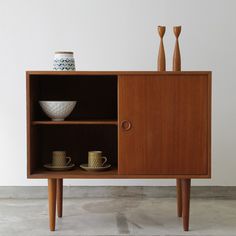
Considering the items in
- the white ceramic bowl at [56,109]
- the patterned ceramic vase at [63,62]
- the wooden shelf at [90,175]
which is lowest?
the wooden shelf at [90,175]

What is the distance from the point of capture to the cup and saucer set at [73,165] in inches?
86.0

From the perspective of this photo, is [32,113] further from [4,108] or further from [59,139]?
[4,108]

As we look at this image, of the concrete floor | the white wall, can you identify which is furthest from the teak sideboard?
the white wall

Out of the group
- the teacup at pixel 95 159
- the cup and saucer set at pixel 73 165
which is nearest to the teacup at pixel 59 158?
the cup and saucer set at pixel 73 165

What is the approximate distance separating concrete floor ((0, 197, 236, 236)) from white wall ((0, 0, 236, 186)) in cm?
64

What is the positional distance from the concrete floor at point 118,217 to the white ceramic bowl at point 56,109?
1.85 feet

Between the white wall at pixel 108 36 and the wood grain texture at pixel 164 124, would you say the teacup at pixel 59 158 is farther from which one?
the white wall at pixel 108 36

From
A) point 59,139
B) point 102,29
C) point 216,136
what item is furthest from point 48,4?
point 216,136

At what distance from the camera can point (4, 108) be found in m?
2.87

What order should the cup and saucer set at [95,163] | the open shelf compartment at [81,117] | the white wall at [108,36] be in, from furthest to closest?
the white wall at [108,36] → the open shelf compartment at [81,117] → the cup and saucer set at [95,163]

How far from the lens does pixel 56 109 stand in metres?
2.15

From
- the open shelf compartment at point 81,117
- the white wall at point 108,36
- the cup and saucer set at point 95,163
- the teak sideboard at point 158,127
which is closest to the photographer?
the teak sideboard at point 158,127

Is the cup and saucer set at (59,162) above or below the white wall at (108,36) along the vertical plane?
below

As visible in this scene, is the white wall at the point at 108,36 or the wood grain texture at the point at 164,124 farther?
the white wall at the point at 108,36
